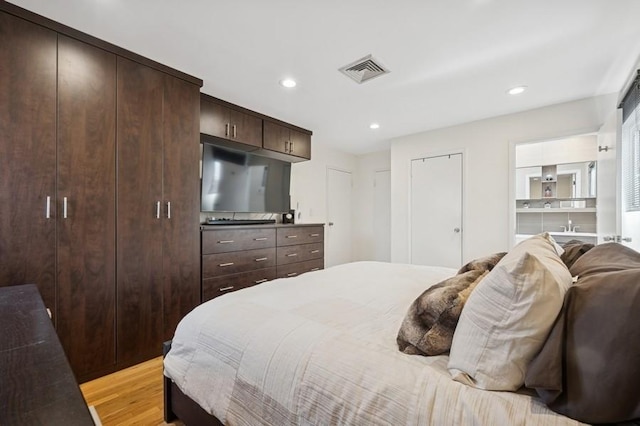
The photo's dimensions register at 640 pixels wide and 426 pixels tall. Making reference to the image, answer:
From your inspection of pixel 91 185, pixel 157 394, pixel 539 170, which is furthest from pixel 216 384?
pixel 539 170

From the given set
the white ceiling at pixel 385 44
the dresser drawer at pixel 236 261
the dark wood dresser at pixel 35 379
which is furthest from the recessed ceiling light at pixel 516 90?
the dark wood dresser at pixel 35 379

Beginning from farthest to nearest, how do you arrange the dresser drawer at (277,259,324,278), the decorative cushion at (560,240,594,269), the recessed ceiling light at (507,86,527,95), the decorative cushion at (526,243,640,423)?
the dresser drawer at (277,259,324,278), the recessed ceiling light at (507,86,527,95), the decorative cushion at (560,240,594,269), the decorative cushion at (526,243,640,423)

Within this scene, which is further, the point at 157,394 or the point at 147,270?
the point at 147,270

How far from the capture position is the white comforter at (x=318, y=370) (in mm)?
799

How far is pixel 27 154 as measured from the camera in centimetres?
182

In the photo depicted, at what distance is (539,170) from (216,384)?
5.37 m

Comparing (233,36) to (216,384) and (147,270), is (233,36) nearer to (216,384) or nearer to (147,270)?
(147,270)

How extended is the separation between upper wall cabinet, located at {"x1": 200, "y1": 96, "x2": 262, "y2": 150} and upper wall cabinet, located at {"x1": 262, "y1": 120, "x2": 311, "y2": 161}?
0.41 ft

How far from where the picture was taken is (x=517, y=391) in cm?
82

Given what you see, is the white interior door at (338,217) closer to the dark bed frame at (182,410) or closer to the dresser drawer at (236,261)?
the dresser drawer at (236,261)

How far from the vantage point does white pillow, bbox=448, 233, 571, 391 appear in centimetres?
79

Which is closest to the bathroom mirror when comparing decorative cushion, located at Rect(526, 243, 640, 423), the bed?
the bed

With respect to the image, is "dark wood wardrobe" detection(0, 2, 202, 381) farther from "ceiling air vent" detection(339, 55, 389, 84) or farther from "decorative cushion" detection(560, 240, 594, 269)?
"decorative cushion" detection(560, 240, 594, 269)

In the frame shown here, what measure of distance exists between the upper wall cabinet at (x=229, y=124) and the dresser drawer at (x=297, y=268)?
154 cm
